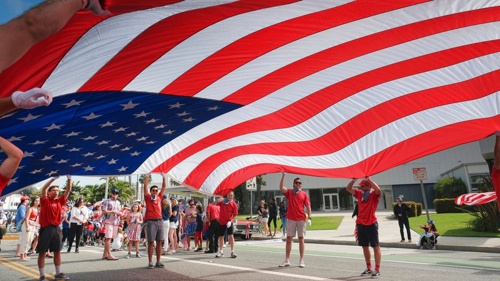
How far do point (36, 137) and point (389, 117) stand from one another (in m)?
5.59

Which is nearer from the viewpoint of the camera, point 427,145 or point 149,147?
point 427,145

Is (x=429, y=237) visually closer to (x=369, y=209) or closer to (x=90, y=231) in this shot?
(x=369, y=209)

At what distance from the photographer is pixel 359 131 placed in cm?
572

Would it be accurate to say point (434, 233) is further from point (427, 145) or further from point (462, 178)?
point (462, 178)

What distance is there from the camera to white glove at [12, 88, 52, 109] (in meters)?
1.66

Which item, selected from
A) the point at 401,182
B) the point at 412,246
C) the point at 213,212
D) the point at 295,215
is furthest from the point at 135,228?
the point at 401,182

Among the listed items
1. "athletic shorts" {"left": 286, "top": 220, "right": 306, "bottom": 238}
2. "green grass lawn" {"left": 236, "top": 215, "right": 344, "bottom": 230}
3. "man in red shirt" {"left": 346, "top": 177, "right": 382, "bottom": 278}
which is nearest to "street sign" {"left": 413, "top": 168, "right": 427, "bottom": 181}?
"athletic shorts" {"left": 286, "top": 220, "right": 306, "bottom": 238}

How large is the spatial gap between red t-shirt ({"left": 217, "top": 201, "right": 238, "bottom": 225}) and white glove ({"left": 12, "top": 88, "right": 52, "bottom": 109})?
953cm

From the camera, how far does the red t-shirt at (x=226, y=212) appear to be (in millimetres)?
10922

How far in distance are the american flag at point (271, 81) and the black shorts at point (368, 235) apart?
1.28m

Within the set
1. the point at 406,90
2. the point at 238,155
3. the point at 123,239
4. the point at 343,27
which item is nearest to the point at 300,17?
the point at 343,27

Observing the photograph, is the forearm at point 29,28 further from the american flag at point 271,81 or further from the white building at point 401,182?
the white building at point 401,182

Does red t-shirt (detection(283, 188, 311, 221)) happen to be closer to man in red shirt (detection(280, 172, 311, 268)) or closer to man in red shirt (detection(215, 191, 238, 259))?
man in red shirt (detection(280, 172, 311, 268))

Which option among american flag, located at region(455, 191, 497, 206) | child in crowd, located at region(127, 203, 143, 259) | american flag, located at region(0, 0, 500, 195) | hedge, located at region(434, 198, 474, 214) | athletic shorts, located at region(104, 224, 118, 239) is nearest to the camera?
american flag, located at region(0, 0, 500, 195)
